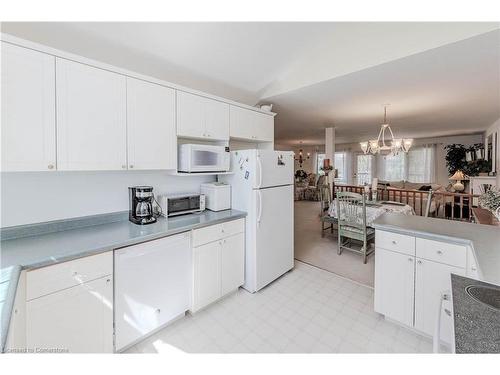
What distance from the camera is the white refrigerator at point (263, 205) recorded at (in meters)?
2.40

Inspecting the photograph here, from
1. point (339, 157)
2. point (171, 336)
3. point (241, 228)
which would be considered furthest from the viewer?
point (339, 157)

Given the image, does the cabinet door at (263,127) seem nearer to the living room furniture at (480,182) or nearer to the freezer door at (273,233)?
the freezer door at (273,233)

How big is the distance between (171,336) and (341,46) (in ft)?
10.5

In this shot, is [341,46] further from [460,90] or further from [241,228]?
[241,228]

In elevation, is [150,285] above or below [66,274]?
below

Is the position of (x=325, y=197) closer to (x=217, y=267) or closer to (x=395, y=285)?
(x=395, y=285)

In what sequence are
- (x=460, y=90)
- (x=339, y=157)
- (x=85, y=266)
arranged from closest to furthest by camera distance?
1. (x=85, y=266)
2. (x=460, y=90)
3. (x=339, y=157)

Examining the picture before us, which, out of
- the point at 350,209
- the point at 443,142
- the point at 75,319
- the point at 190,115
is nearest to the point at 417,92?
the point at 350,209

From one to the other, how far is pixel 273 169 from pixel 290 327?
5.14 feet

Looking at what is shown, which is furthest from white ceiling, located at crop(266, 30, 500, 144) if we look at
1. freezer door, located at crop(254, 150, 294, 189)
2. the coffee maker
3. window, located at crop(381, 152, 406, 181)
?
window, located at crop(381, 152, 406, 181)

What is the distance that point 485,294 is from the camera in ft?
3.02

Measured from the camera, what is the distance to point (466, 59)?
201 centimetres

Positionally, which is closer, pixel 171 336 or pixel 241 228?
pixel 171 336
